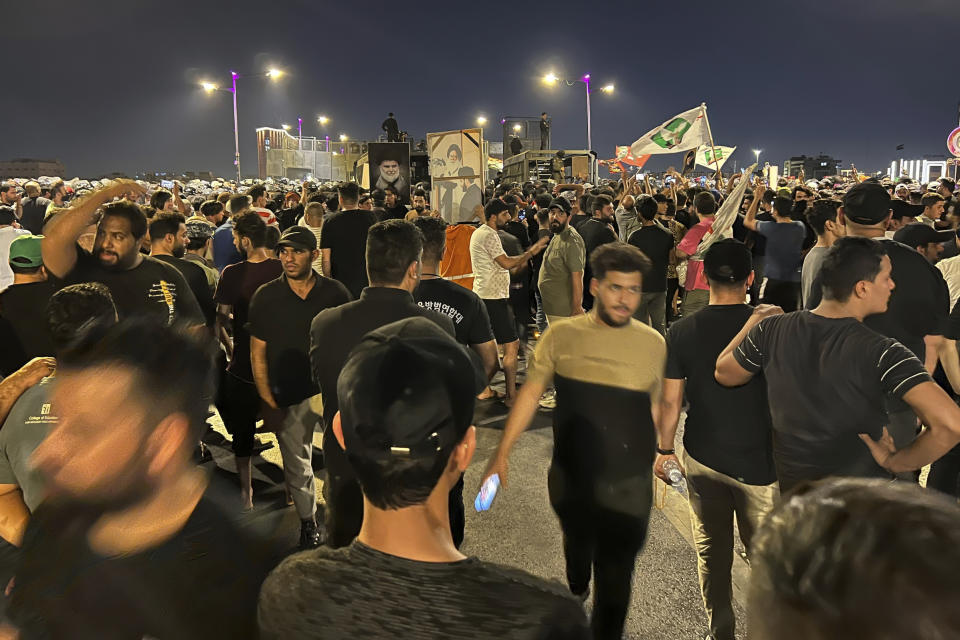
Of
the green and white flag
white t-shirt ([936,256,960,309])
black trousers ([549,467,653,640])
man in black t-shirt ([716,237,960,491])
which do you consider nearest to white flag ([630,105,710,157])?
the green and white flag

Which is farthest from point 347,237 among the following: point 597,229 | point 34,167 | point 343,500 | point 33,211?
point 34,167

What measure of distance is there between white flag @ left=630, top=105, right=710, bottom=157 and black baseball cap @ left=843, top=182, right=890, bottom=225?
7.70 m

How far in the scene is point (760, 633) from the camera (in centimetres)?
91

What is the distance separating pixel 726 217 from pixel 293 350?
17.2 feet

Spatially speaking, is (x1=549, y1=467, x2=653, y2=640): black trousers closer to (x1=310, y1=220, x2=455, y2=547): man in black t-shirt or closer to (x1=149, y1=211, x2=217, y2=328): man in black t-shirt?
(x1=310, y1=220, x2=455, y2=547): man in black t-shirt

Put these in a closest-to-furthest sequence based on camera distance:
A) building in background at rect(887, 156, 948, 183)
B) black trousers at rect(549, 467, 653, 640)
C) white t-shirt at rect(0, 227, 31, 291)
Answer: black trousers at rect(549, 467, 653, 640)
white t-shirt at rect(0, 227, 31, 291)
building in background at rect(887, 156, 948, 183)

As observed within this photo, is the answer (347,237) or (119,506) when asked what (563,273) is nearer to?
(347,237)

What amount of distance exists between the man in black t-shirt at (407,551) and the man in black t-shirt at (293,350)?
9.94 ft

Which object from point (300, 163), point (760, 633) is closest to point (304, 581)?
point (760, 633)

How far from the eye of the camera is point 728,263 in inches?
135

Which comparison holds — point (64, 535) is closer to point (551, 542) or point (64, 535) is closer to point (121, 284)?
point (121, 284)

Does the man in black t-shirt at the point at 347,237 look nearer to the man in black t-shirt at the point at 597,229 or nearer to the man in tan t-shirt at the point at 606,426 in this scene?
the man in black t-shirt at the point at 597,229

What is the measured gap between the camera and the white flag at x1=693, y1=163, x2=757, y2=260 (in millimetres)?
7367

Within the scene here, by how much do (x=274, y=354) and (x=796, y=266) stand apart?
6526 millimetres
